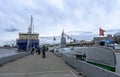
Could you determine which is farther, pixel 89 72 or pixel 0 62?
pixel 0 62

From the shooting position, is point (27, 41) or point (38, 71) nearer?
point (38, 71)

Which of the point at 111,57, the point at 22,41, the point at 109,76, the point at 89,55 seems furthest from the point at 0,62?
the point at 22,41

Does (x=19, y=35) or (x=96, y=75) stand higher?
(x=19, y=35)

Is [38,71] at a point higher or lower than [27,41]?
lower

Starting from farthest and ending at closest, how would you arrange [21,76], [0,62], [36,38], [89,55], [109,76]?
[36,38] → [0,62] → [89,55] → [21,76] → [109,76]

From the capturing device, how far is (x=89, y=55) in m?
19.3

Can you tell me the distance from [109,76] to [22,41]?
66.3 metres

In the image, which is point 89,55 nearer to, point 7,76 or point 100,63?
point 100,63

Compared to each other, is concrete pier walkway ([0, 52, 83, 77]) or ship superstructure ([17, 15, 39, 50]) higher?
ship superstructure ([17, 15, 39, 50])

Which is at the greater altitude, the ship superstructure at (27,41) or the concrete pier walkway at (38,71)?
the ship superstructure at (27,41)

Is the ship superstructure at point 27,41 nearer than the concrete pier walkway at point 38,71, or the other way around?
the concrete pier walkway at point 38,71

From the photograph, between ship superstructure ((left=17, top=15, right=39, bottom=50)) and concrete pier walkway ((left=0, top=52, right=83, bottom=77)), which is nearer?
concrete pier walkway ((left=0, top=52, right=83, bottom=77))

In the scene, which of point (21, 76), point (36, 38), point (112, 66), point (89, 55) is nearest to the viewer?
point (112, 66)

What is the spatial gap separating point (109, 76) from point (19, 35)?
6787 centimetres
